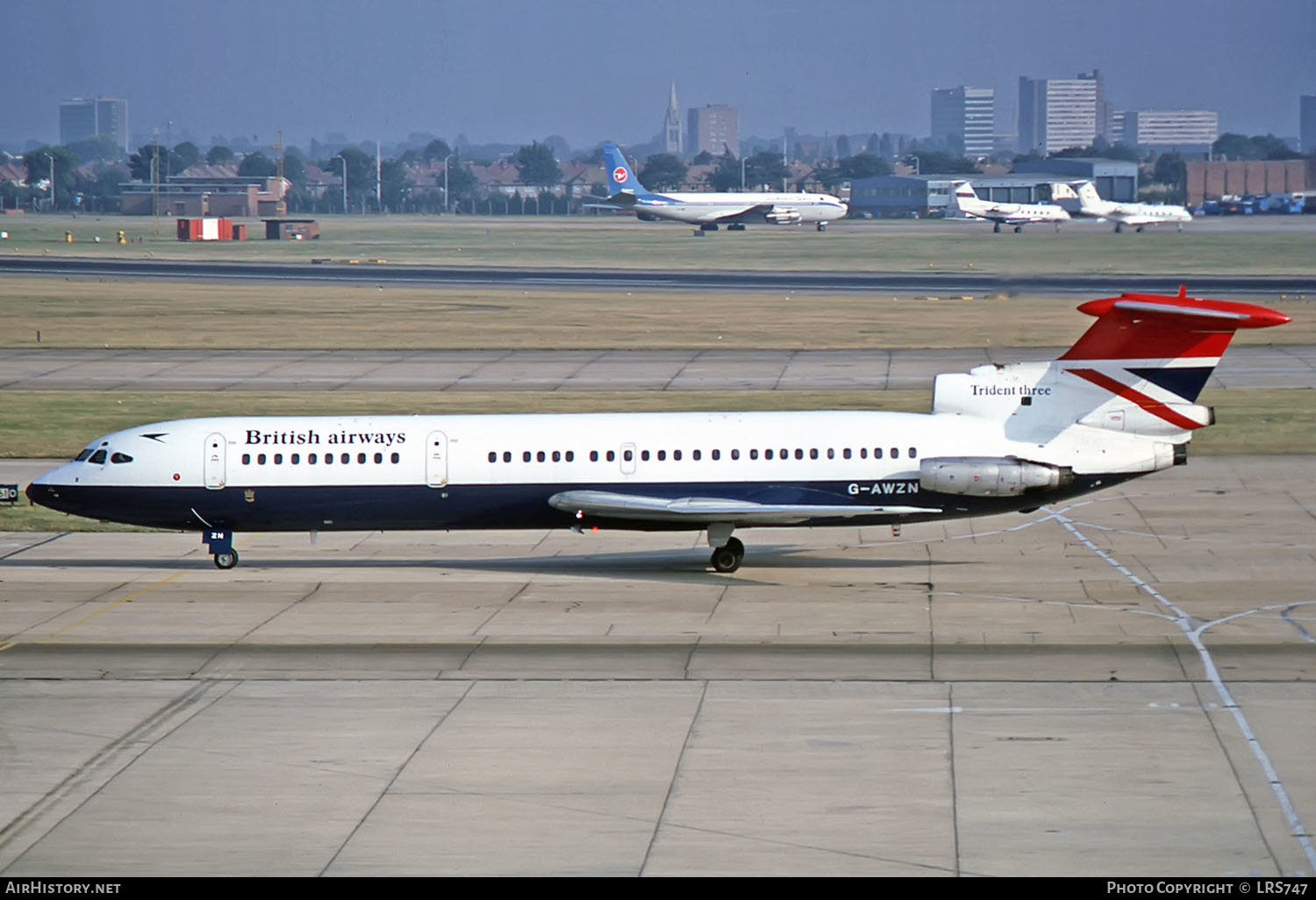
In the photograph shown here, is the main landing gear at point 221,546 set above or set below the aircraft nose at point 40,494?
below

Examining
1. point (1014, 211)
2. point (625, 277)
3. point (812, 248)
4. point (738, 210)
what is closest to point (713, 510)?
Result: point (625, 277)

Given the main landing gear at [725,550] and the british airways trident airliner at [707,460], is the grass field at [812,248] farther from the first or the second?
the main landing gear at [725,550]

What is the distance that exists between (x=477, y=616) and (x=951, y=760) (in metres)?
11.5

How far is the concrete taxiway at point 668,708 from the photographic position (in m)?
18.3

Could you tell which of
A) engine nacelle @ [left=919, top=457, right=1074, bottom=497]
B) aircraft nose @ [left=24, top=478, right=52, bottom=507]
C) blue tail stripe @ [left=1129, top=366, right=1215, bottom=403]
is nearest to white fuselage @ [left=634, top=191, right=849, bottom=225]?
aircraft nose @ [left=24, top=478, right=52, bottom=507]

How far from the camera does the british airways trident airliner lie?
108 feet

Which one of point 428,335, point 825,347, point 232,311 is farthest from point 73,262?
point 825,347

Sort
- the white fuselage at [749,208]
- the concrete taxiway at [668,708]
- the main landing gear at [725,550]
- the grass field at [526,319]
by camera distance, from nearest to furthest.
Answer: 1. the concrete taxiway at [668,708]
2. the main landing gear at [725,550]
3. the grass field at [526,319]
4. the white fuselage at [749,208]

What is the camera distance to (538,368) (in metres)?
68.5

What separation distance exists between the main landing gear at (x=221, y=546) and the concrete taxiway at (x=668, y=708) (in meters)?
0.46

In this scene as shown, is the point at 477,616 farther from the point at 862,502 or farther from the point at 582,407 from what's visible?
the point at 582,407

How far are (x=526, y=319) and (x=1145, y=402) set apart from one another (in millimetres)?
57698

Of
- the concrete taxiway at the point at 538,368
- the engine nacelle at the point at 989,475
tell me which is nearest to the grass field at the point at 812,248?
the concrete taxiway at the point at 538,368

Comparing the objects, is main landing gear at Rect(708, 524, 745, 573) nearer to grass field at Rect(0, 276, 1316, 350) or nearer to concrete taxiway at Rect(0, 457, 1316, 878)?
concrete taxiway at Rect(0, 457, 1316, 878)
